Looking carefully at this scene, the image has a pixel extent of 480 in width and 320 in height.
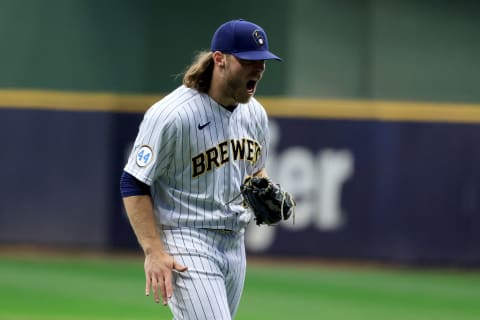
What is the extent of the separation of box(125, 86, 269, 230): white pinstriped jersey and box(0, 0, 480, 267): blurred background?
7295 mm

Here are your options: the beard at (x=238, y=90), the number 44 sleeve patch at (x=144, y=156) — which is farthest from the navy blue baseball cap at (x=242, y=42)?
the number 44 sleeve patch at (x=144, y=156)

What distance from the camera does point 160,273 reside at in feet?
16.0

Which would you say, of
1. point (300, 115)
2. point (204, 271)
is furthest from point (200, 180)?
point (300, 115)

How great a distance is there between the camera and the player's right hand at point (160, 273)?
4867 mm

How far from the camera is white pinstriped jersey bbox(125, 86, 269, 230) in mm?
4957

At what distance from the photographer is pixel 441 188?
12656 mm

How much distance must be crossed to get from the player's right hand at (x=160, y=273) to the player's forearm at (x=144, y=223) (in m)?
0.04

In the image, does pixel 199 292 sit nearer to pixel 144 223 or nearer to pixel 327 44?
pixel 144 223

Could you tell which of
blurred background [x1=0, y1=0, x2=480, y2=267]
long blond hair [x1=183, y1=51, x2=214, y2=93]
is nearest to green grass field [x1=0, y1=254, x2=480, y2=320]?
blurred background [x1=0, y1=0, x2=480, y2=267]

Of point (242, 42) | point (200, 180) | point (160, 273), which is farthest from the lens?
point (200, 180)

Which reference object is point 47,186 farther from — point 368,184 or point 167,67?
point 368,184

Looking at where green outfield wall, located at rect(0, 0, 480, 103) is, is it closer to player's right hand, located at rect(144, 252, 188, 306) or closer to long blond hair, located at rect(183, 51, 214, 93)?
long blond hair, located at rect(183, 51, 214, 93)

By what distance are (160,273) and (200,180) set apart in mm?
489

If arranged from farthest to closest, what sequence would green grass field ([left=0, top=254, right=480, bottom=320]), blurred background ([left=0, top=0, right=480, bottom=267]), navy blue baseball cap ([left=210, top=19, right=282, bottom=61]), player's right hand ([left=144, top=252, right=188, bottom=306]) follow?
blurred background ([left=0, top=0, right=480, bottom=267]) < green grass field ([left=0, top=254, right=480, bottom=320]) < navy blue baseball cap ([left=210, top=19, right=282, bottom=61]) < player's right hand ([left=144, top=252, right=188, bottom=306])
